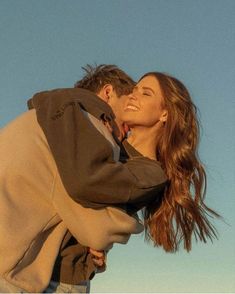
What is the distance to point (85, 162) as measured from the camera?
353 centimetres

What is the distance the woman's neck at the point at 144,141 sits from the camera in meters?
5.00

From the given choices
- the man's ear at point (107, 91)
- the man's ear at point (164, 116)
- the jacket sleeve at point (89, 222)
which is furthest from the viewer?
the man's ear at point (107, 91)

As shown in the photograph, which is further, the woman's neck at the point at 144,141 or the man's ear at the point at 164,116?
the man's ear at the point at 164,116

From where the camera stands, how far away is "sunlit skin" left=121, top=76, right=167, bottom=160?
5078 mm

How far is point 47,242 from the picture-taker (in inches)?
145

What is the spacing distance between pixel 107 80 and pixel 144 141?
0.90 m

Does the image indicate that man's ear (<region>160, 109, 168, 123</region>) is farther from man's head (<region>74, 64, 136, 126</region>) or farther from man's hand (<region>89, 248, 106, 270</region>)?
man's hand (<region>89, 248, 106, 270</region>)

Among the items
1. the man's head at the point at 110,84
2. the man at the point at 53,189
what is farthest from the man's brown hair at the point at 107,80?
A: the man at the point at 53,189

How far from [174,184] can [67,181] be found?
169 cm

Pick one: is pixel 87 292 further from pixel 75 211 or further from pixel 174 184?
pixel 174 184

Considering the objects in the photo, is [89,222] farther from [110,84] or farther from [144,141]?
[110,84]

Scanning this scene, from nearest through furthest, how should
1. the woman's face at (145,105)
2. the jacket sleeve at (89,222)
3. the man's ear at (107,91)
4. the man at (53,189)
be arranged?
the man at (53,189)
the jacket sleeve at (89,222)
the woman's face at (145,105)
the man's ear at (107,91)

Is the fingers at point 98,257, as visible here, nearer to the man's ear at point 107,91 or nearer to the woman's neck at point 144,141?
the woman's neck at point 144,141

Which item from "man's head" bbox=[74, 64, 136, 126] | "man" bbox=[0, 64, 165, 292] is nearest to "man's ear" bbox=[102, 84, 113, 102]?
"man's head" bbox=[74, 64, 136, 126]
